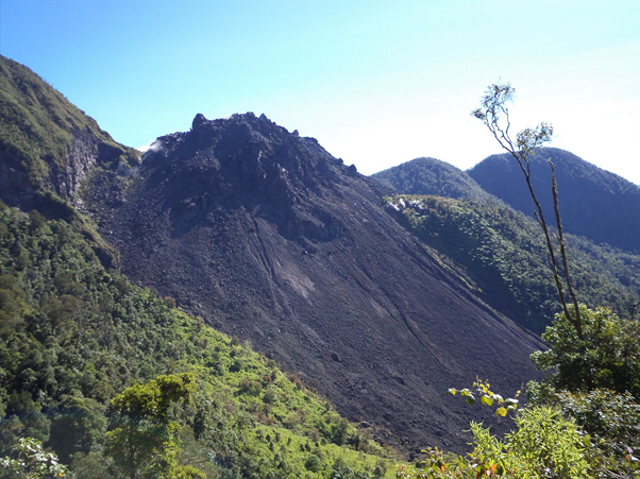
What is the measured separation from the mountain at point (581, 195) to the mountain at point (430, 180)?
41.3 ft

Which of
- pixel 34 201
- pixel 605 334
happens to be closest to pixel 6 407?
pixel 605 334

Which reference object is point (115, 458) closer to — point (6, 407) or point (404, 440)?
point (6, 407)

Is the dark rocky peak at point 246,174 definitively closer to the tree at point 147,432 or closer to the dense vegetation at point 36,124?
the dense vegetation at point 36,124

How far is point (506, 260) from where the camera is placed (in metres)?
52.3

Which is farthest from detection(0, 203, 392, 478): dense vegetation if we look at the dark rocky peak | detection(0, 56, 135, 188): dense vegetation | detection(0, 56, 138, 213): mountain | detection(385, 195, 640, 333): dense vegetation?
detection(385, 195, 640, 333): dense vegetation

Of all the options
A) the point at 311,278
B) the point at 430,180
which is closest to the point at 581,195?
the point at 430,180

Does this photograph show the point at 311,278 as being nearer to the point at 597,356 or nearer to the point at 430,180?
the point at 597,356

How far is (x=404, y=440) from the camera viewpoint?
24844mm

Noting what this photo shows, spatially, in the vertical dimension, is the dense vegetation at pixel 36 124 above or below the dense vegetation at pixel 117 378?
above

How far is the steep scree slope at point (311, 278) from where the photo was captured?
30.3 m

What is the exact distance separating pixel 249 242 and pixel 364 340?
19.1 m

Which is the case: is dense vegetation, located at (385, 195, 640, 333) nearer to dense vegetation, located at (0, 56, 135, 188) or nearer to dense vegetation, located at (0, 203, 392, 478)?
dense vegetation, located at (0, 203, 392, 478)

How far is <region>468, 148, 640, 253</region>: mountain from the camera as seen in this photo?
318 ft

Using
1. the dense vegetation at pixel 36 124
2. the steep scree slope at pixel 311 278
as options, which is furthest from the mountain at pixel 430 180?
the dense vegetation at pixel 36 124
